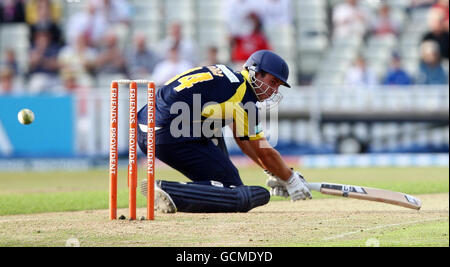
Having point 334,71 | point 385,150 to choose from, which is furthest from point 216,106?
point 334,71

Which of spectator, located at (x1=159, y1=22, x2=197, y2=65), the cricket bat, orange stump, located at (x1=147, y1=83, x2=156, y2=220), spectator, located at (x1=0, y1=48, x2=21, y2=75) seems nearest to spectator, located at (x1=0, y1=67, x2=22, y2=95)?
spectator, located at (x1=0, y1=48, x2=21, y2=75)

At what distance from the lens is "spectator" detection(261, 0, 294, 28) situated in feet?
55.2

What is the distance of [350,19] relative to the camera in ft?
57.6

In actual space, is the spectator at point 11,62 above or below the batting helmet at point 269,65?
below

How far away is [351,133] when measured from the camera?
15.8m

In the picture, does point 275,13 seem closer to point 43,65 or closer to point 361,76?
point 361,76

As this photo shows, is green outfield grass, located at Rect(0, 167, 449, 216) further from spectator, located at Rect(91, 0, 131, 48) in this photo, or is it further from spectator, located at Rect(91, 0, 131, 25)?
spectator, located at Rect(91, 0, 131, 25)

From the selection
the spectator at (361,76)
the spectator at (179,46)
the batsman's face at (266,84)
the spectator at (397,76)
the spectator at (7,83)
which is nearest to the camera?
the batsman's face at (266,84)

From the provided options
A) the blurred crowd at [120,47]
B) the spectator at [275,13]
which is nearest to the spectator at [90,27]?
the blurred crowd at [120,47]

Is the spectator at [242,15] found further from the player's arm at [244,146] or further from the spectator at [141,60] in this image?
the player's arm at [244,146]

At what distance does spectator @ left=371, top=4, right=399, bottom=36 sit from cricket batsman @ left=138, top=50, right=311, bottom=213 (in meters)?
11.4

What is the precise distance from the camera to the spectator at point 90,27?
644 inches

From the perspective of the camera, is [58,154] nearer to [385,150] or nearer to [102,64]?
[102,64]

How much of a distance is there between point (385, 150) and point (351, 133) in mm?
795
